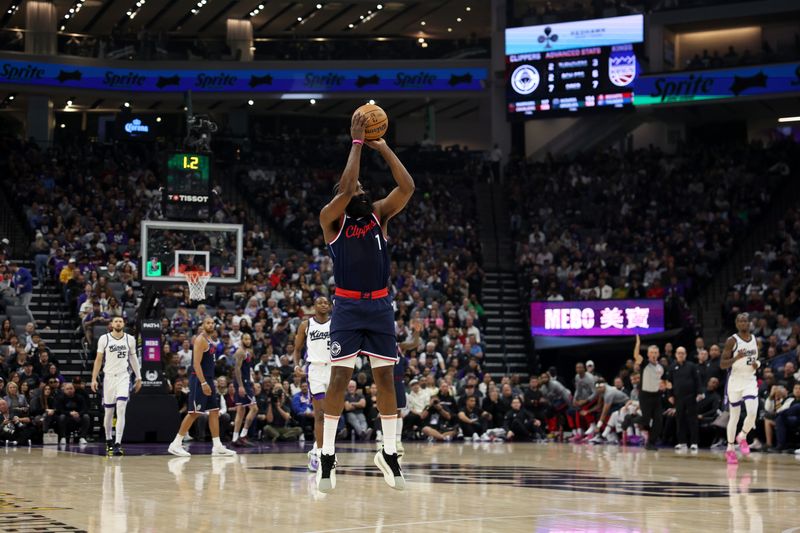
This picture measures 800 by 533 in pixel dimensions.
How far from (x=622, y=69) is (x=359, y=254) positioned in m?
24.8

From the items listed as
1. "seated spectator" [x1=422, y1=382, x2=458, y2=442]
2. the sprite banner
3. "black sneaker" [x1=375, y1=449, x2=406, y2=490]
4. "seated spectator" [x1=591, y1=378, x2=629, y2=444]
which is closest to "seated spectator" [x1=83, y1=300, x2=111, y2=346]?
"seated spectator" [x1=422, y1=382, x2=458, y2=442]

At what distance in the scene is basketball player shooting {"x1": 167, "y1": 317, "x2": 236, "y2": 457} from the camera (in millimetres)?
15891

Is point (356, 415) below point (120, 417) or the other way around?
below

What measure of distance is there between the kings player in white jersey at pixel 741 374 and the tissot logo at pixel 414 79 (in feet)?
74.5

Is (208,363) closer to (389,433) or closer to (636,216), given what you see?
(389,433)

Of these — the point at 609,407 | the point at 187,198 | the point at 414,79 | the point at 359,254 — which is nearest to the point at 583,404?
the point at 609,407

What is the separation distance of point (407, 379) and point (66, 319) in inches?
302

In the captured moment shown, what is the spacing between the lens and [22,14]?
37.9 m

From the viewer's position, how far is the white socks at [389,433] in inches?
331

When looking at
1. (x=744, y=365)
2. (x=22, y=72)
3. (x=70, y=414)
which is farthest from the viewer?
(x=22, y=72)

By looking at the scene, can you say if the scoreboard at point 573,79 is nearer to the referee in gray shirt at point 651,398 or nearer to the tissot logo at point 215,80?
the tissot logo at point 215,80

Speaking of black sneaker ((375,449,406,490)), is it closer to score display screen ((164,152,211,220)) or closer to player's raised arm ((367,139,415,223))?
player's raised arm ((367,139,415,223))

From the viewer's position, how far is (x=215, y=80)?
123 feet

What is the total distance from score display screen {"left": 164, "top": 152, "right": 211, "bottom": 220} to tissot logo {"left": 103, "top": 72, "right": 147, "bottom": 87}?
56.3ft
